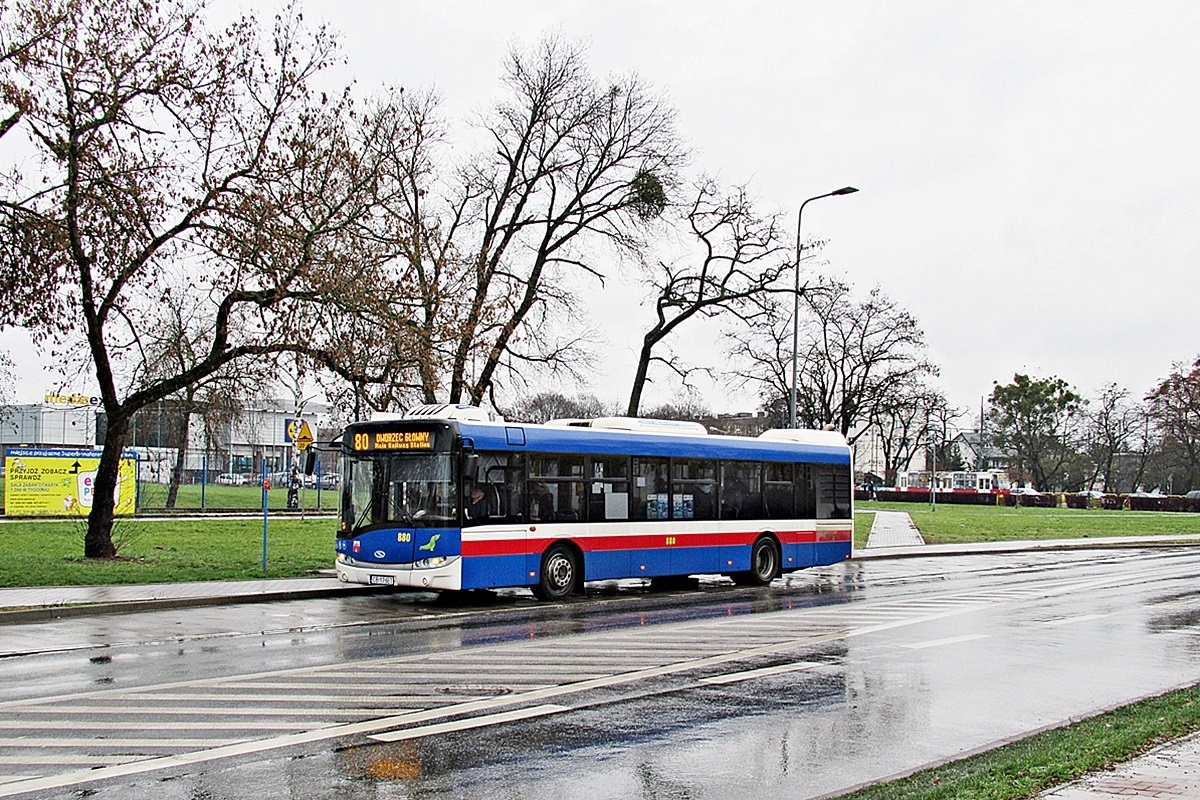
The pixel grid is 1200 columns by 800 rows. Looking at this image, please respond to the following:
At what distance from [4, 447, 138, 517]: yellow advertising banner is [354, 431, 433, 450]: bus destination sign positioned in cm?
2118

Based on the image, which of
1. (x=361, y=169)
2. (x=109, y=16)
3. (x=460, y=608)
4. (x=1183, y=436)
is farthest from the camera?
(x=1183, y=436)

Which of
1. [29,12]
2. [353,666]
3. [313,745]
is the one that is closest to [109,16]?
[29,12]

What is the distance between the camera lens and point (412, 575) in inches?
701

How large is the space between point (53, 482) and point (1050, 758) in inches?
1455

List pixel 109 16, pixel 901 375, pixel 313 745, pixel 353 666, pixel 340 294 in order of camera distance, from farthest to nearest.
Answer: pixel 901 375 < pixel 340 294 < pixel 109 16 < pixel 353 666 < pixel 313 745

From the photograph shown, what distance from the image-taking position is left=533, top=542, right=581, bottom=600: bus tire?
1920 cm

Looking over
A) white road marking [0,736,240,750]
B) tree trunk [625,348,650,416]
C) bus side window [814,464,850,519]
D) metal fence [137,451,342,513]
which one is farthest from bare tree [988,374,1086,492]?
white road marking [0,736,240,750]

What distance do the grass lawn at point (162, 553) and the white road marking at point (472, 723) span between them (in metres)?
12.4

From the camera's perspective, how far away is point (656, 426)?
71.9 ft

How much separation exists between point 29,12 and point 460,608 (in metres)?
12.3

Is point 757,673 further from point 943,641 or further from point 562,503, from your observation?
point 562,503

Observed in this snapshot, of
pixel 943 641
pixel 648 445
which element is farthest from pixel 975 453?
pixel 943 641

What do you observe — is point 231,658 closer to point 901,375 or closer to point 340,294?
point 340,294

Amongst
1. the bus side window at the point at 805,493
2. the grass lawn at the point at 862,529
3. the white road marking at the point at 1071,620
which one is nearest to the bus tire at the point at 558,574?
the bus side window at the point at 805,493
